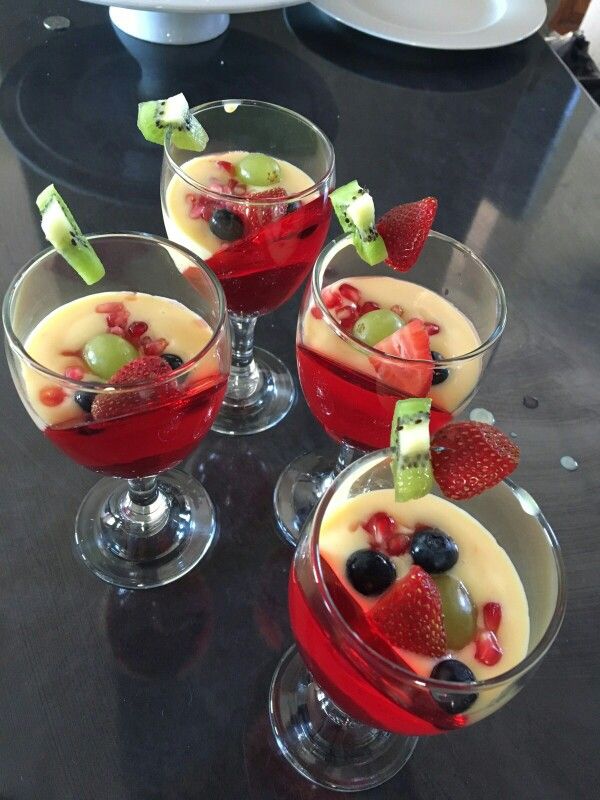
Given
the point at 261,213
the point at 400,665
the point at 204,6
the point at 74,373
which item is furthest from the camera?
the point at 204,6

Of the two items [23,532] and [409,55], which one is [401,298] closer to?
[23,532]

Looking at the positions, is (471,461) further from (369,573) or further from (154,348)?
(154,348)

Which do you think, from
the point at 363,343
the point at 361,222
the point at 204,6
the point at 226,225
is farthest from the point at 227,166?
the point at 204,6

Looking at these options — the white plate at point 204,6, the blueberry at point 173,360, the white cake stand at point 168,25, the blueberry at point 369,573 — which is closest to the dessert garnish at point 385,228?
the blueberry at point 173,360

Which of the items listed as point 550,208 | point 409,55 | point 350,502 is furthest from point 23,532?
point 409,55

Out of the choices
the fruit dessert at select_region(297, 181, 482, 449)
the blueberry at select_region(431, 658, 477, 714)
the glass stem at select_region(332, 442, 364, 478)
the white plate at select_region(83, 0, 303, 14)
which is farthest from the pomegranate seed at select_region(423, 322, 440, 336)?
the white plate at select_region(83, 0, 303, 14)

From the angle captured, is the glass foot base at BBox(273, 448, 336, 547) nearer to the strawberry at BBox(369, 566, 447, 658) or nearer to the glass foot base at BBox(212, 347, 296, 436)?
the glass foot base at BBox(212, 347, 296, 436)
